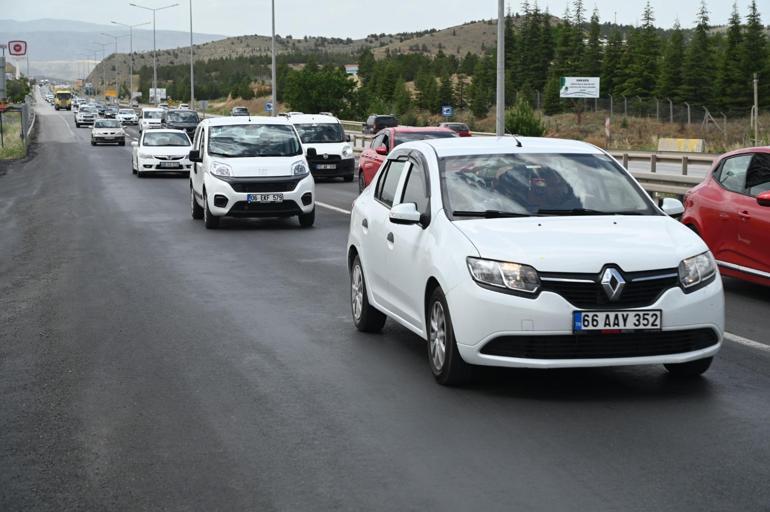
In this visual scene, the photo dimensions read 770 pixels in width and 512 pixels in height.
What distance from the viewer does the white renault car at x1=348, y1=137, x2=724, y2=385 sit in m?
7.14

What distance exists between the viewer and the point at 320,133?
115 ft

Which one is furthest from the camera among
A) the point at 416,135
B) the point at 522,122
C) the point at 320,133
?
the point at 522,122

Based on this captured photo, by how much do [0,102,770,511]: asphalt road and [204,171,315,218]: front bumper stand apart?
7.23 m

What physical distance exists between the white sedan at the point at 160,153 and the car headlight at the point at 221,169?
15568 millimetres

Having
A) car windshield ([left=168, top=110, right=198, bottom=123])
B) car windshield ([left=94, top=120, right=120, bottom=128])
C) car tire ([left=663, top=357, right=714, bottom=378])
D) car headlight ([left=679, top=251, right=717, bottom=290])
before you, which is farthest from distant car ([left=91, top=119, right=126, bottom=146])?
car headlight ([left=679, top=251, right=717, bottom=290])

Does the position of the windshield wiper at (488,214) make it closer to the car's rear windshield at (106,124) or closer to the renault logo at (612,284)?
the renault logo at (612,284)

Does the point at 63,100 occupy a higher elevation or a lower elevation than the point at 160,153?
higher

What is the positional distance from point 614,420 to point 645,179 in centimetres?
1841

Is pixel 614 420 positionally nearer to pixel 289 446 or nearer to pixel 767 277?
pixel 289 446

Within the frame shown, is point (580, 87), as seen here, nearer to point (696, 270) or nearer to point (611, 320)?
point (696, 270)

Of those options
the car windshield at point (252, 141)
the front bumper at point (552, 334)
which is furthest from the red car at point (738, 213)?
the car windshield at point (252, 141)

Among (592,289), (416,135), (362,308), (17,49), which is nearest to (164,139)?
(416,135)

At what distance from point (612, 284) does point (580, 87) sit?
81.2 m

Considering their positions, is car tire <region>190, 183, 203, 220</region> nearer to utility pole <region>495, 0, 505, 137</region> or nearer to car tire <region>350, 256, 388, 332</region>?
car tire <region>350, 256, 388, 332</region>
